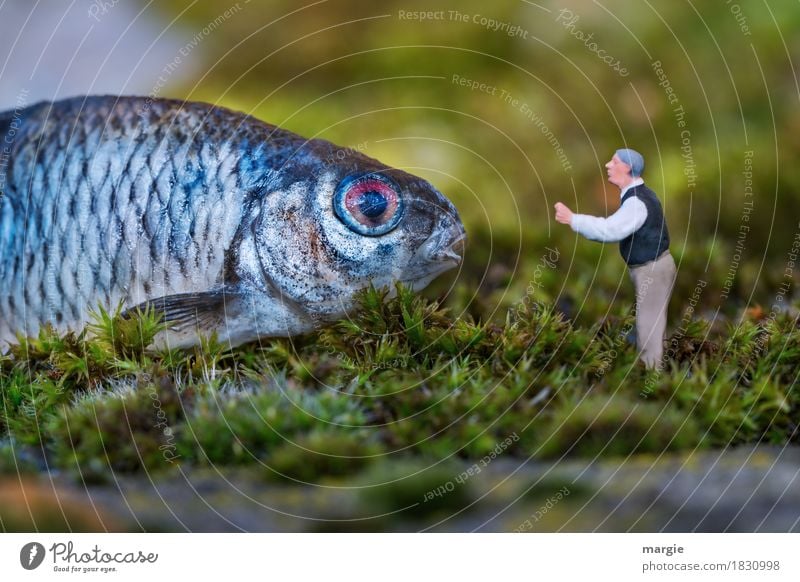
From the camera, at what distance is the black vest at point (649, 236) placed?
141 cm

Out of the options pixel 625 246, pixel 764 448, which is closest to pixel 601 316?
pixel 625 246

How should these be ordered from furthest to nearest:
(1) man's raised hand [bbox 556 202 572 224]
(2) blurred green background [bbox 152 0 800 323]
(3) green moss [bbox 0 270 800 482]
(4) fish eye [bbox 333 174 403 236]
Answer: (2) blurred green background [bbox 152 0 800 323] → (4) fish eye [bbox 333 174 403 236] → (1) man's raised hand [bbox 556 202 572 224] → (3) green moss [bbox 0 270 800 482]

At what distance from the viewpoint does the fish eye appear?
1.50 meters

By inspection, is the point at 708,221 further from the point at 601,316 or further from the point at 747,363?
the point at 747,363

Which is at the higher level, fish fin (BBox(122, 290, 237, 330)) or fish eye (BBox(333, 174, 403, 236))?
fish eye (BBox(333, 174, 403, 236))

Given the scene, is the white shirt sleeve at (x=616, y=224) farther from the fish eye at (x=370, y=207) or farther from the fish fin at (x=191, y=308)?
the fish fin at (x=191, y=308)

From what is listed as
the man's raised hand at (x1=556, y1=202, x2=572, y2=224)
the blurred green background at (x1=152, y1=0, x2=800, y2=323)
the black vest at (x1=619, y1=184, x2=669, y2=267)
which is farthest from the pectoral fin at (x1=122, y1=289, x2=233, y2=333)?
the blurred green background at (x1=152, y1=0, x2=800, y2=323)

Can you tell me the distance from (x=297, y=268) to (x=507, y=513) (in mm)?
573

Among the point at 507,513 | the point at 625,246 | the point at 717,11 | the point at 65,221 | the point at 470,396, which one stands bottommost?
the point at 507,513

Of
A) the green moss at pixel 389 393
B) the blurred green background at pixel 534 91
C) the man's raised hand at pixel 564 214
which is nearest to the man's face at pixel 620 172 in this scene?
the man's raised hand at pixel 564 214

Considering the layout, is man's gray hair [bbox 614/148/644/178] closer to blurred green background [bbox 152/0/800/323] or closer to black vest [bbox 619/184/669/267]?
black vest [bbox 619/184/669/267]

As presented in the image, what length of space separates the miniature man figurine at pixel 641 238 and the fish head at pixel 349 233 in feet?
0.80

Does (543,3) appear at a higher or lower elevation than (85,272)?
higher

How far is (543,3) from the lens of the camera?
2615 mm
